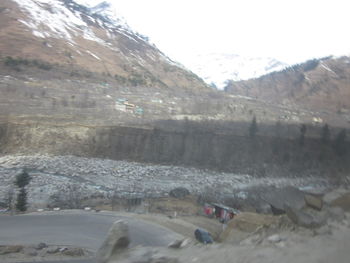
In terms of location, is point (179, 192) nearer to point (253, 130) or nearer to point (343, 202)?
point (253, 130)

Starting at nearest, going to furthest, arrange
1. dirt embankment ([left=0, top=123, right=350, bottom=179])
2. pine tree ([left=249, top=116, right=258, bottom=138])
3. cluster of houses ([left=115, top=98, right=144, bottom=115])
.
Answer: dirt embankment ([left=0, top=123, right=350, bottom=179]) < pine tree ([left=249, top=116, right=258, bottom=138]) < cluster of houses ([left=115, top=98, right=144, bottom=115])

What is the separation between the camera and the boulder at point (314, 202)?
7.63 ft

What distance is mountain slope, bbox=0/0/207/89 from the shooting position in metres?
36.9

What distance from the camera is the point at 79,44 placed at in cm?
4344

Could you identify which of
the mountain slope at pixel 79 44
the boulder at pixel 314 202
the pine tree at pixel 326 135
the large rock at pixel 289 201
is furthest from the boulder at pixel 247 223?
the mountain slope at pixel 79 44

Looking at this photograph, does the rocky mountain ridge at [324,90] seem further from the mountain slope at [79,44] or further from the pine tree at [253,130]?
the mountain slope at [79,44]

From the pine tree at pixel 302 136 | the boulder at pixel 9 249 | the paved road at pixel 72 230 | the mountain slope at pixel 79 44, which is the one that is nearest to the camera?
the boulder at pixel 9 249

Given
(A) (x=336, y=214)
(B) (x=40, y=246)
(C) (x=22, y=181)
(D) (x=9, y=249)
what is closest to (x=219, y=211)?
(B) (x=40, y=246)

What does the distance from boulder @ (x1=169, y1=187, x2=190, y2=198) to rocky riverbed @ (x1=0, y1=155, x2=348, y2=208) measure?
331 millimetres

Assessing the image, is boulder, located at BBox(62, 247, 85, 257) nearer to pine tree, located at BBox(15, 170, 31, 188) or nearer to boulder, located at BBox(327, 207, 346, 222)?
boulder, located at BBox(327, 207, 346, 222)

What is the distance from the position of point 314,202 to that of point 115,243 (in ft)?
4.45

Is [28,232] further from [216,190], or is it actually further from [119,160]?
[119,160]

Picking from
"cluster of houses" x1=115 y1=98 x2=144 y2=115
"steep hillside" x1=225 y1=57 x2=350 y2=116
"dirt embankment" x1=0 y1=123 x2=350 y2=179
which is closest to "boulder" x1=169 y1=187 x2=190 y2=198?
"dirt embankment" x1=0 y1=123 x2=350 y2=179

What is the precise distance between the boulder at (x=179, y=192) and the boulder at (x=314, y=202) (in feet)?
34.0
